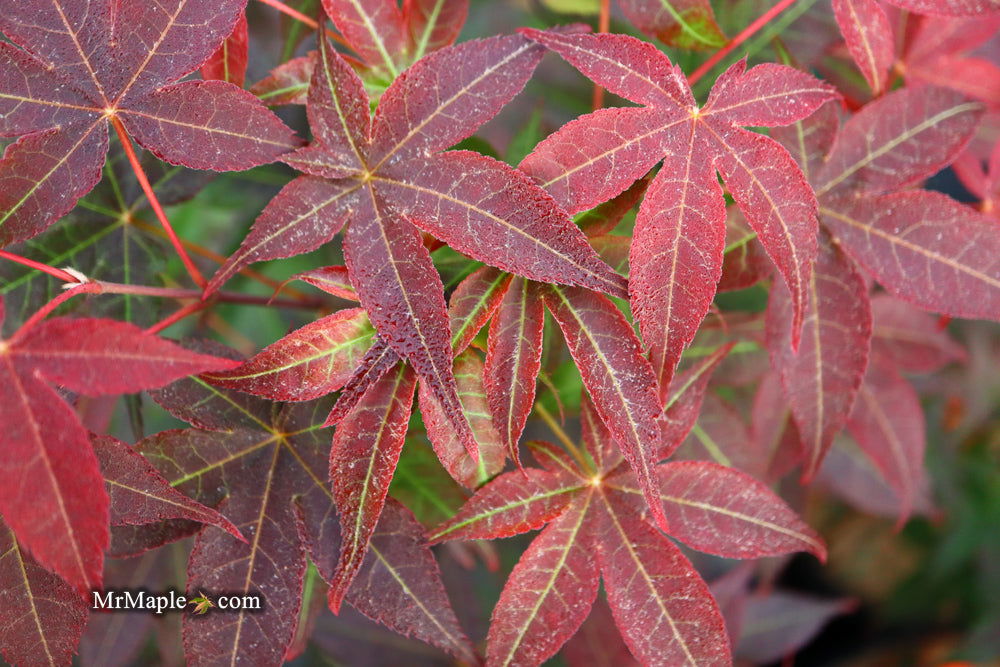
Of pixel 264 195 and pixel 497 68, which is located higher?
pixel 497 68

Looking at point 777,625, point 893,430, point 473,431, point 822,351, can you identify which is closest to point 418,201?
point 473,431

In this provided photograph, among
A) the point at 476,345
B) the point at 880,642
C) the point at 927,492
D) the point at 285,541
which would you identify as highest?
the point at 476,345

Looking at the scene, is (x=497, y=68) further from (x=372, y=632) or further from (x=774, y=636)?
(x=774, y=636)

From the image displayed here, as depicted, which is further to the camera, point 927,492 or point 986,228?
point 927,492

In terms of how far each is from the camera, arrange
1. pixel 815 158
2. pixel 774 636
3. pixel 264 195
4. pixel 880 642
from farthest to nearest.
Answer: pixel 880 642, pixel 774 636, pixel 264 195, pixel 815 158

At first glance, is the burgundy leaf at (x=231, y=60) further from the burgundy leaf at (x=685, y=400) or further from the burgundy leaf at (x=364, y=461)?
the burgundy leaf at (x=685, y=400)

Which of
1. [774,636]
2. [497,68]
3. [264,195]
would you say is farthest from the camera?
[774,636]

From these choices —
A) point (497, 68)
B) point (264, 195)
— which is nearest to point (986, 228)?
point (497, 68)
